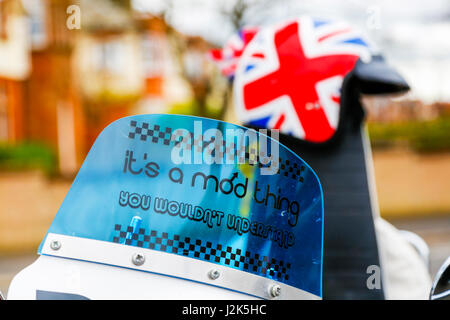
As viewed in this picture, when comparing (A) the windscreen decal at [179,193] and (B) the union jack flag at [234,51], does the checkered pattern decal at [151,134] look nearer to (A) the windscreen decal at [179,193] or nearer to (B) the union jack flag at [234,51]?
(A) the windscreen decal at [179,193]

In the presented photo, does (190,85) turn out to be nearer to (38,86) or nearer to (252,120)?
(38,86)

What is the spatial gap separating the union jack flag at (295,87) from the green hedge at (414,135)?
11.3 m

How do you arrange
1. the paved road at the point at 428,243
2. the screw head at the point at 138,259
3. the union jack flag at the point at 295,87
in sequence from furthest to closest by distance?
1. the paved road at the point at 428,243
2. the union jack flag at the point at 295,87
3. the screw head at the point at 138,259

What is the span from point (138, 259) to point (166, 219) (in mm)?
93

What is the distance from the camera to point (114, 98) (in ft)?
34.6

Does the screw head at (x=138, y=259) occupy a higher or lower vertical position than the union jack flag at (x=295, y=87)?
lower

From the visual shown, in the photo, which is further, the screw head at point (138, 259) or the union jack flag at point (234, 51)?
the union jack flag at point (234, 51)

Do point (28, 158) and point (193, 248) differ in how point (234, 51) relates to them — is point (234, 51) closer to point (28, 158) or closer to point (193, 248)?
point (193, 248)

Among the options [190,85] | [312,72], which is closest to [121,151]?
[312,72]

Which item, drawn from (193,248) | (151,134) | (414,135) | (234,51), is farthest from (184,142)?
(414,135)

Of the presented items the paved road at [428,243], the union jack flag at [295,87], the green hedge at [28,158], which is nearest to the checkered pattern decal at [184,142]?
the union jack flag at [295,87]

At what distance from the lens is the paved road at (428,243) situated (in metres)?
7.34

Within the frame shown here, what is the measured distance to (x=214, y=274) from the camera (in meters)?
1.07
